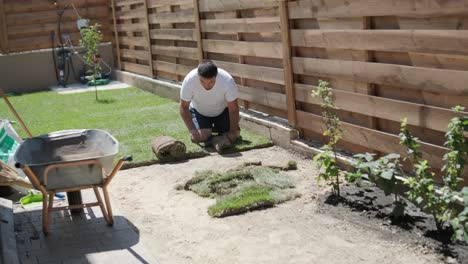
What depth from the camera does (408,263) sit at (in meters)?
4.30

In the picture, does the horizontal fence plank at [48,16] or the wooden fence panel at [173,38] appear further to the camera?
the horizontal fence plank at [48,16]

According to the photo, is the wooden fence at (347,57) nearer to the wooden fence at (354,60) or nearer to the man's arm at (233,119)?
the wooden fence at (354,60)

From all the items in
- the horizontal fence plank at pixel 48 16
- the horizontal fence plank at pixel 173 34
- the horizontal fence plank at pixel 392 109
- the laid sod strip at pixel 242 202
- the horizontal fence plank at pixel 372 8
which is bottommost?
the laid sod strip at pixel 242 202

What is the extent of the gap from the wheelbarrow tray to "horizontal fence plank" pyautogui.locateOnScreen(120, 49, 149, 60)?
26.2 feet

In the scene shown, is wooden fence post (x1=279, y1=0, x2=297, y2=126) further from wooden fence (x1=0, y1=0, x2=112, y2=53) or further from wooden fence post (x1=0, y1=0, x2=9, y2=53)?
wooden fence post (x1=0, y1=0, x2=9, y2=53)

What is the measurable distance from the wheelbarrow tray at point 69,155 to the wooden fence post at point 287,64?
242 centimetres

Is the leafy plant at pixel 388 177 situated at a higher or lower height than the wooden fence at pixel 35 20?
lower

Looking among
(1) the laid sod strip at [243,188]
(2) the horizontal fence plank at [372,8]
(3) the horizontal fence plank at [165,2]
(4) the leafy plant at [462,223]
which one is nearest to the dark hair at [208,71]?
(2) the horizontal fence plank at [372,8]

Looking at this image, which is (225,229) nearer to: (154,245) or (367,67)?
(154,245)

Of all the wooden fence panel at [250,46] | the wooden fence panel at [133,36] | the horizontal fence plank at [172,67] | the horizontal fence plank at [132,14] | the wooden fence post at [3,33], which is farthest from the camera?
the wooden fence post at [3,33]

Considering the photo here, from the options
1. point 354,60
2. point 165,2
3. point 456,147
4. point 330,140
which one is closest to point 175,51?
point 165,2

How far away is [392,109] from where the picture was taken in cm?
584

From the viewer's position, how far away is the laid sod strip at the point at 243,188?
18.9ft

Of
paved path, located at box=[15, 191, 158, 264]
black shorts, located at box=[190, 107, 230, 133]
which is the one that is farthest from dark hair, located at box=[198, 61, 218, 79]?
paved path, located at box=[15, 191, 158, 264]
